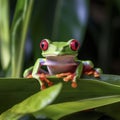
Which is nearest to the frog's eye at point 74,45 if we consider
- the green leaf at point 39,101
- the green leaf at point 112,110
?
the green leaf at point 112,110

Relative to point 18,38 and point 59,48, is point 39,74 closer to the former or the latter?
point 59,48

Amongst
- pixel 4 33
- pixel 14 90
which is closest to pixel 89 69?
pixel 14 90

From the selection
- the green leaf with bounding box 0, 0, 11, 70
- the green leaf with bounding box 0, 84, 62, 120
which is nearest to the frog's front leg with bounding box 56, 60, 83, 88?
the green leaf with bounding box 0, 84, 62, 120

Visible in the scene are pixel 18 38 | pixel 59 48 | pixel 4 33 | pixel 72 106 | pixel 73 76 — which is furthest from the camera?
pixel 4 33

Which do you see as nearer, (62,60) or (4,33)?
(62,60)

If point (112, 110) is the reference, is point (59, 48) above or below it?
above

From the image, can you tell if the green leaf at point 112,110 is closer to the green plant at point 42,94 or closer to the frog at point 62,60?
the green plant at point 42,94
